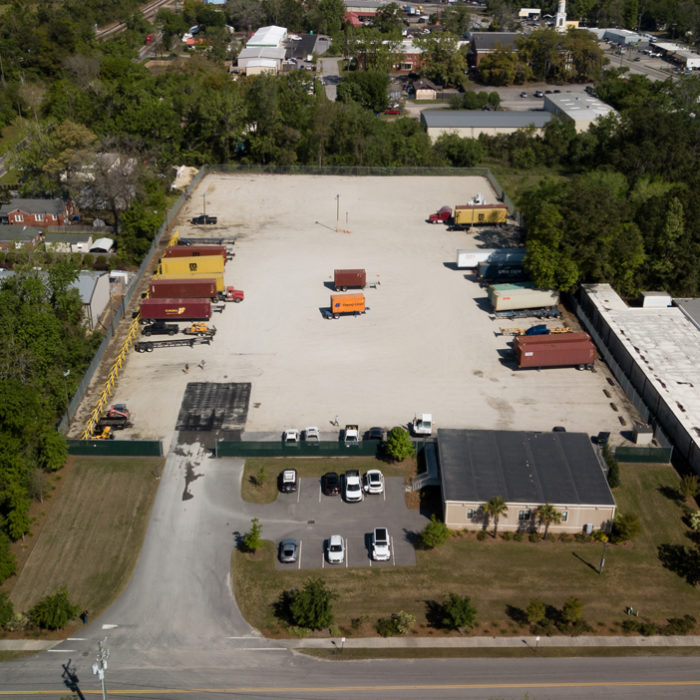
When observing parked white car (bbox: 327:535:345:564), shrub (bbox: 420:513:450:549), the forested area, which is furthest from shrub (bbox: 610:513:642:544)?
the forested area

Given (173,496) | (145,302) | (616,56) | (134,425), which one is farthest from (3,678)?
(616,56)

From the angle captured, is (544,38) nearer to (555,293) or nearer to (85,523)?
(555,293)

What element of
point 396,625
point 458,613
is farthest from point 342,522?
point 458,613

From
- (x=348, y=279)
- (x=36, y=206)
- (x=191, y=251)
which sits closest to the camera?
(x=348, y=279)

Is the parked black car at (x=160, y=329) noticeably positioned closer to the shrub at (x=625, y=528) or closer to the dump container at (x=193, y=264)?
the dump container at (x=193, y=264)

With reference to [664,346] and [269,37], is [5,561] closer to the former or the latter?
[664,346]

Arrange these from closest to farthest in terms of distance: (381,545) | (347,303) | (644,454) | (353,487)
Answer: (381,545)
(353,487)
(644,454)
(347,303)
